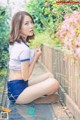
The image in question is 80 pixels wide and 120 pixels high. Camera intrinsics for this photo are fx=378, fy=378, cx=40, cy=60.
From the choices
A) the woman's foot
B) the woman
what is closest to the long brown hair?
the woman

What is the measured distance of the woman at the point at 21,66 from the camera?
19.3 feet

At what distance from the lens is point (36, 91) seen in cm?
590

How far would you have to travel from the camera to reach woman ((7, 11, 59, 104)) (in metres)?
5.89

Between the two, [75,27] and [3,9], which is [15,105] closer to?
[75,27]

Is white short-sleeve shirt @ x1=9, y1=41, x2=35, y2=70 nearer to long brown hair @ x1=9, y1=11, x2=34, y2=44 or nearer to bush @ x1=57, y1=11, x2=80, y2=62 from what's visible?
long brown hair @ x1=9, y1=11, x2=34, y2=44

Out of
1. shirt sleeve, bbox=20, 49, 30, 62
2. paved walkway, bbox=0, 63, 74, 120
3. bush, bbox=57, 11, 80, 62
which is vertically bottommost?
paved walkway, bbox=0, 63, 74, 120

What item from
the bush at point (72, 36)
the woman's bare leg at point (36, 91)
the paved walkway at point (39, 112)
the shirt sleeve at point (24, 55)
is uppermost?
the bush at point (72, 36)

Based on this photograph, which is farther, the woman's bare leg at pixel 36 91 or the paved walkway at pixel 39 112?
the woman's bare leg at pixel 36 91

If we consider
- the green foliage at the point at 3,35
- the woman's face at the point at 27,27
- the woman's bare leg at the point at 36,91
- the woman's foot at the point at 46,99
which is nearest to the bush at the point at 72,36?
the woman's face at the point at 27,27

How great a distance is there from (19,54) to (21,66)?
0.21m

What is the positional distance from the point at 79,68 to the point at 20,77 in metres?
1.34

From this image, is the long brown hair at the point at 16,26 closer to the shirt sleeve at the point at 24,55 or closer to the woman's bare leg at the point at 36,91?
the shirt sleeve at the point at 24,55

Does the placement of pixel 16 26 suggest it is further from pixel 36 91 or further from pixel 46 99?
pixel 46 99

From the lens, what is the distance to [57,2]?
33.1ft
